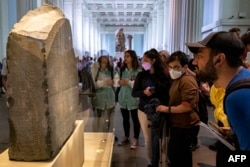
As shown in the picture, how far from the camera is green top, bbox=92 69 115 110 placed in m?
5.78

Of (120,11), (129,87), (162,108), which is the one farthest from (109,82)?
(120,11)

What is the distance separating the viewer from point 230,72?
5.44 ft

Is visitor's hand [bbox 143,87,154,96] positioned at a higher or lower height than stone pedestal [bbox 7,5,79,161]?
lower

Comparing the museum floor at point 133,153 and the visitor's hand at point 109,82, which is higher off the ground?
the visitor's hand at point 109,82

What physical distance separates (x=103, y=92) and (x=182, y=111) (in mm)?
2570

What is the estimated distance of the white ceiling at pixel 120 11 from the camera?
87.9 ft

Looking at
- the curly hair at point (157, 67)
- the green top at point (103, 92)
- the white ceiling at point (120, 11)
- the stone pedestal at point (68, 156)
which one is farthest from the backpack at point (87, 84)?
the white ceiling at point (120, 11)

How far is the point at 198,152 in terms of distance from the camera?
18.4 feet

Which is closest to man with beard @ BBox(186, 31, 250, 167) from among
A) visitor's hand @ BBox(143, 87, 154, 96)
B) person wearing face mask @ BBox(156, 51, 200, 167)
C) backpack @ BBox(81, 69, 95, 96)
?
person wearing face mask @ BBox(156, 51, 200, 167)

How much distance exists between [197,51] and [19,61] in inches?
45.0

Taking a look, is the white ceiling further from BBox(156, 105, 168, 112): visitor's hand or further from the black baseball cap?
the black baseball cap

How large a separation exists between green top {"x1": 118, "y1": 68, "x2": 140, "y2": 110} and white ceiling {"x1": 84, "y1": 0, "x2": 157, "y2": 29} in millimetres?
18332

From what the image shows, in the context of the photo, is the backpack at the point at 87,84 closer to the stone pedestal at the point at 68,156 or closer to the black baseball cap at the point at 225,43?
the stone pedestal at the point at 68,156

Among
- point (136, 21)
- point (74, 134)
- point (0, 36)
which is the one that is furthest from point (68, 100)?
point (136, 21)
